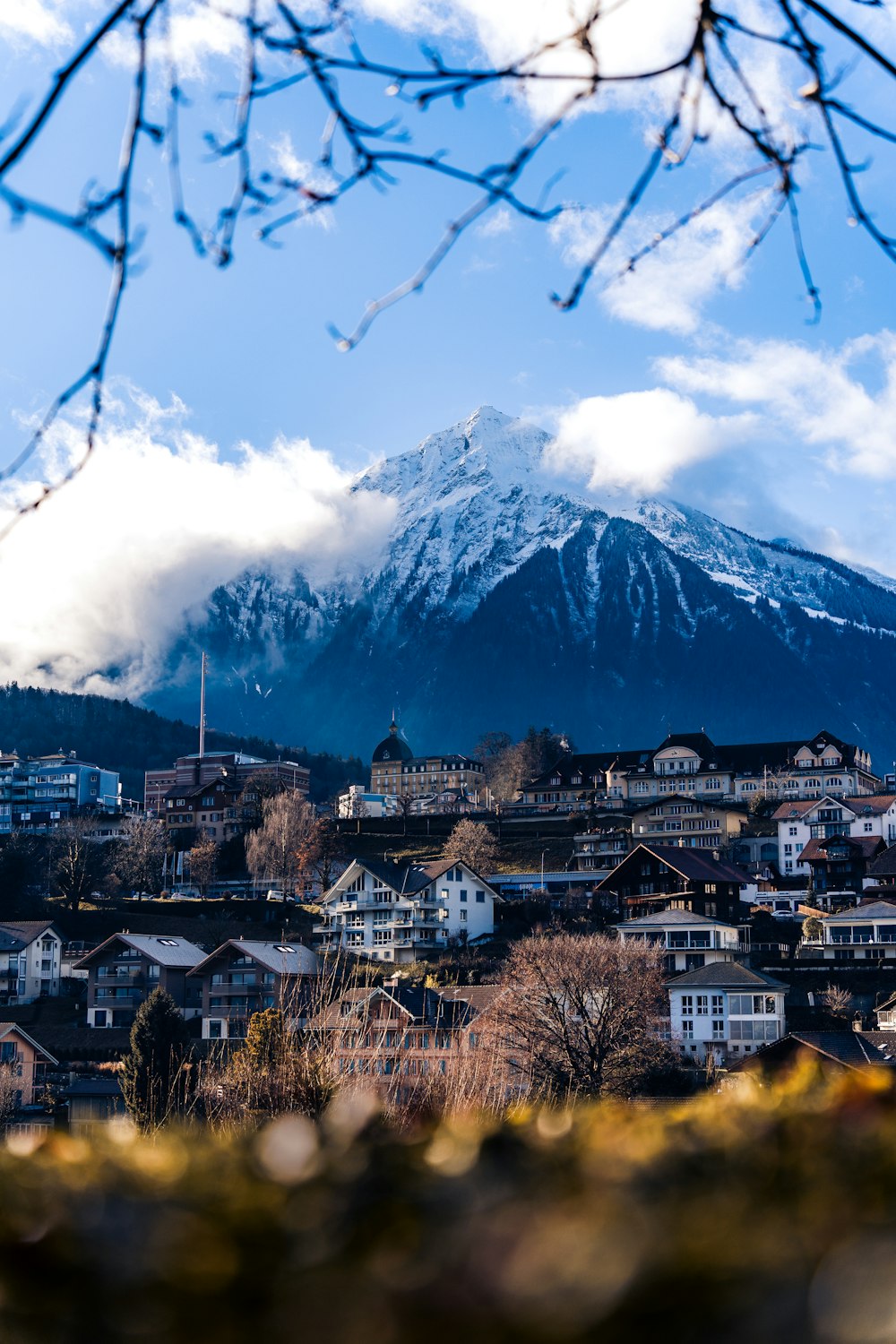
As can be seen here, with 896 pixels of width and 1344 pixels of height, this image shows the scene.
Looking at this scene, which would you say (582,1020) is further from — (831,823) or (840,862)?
(831,823)

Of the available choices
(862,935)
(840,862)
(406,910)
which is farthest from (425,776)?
(862,935)

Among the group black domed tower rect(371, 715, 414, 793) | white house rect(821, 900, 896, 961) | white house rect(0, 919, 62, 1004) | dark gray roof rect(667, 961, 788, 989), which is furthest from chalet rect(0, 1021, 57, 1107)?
black domed tower rect(371, 715, 414, 793)

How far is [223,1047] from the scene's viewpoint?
42.2 m

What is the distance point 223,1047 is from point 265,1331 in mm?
42758

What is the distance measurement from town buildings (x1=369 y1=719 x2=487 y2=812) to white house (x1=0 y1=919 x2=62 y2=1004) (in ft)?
201

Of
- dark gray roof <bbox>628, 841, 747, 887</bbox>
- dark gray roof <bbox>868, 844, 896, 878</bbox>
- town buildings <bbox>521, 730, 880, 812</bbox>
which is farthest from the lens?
town buildings <bbox>521, 730, 880, 812</bbox>

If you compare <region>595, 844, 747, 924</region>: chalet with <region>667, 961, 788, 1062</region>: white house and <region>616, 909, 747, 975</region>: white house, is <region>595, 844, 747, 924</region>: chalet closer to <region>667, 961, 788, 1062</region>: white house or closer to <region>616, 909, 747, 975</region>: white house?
<region>616, 909, 747, 975</region>: white house

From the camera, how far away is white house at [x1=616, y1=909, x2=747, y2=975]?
55.3m

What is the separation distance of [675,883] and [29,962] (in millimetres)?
31686

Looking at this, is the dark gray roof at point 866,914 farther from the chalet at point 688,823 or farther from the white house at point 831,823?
the chalet at point 688,823

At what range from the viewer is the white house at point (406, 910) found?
65812 millimetres

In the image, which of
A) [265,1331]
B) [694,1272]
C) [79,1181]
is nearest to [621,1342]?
[694,1272]

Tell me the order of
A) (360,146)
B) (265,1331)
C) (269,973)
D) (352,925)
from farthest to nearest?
(352,925)
(269,973)
(360,146)
(265,1331)

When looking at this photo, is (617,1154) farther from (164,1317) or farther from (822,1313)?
(164,1317)
